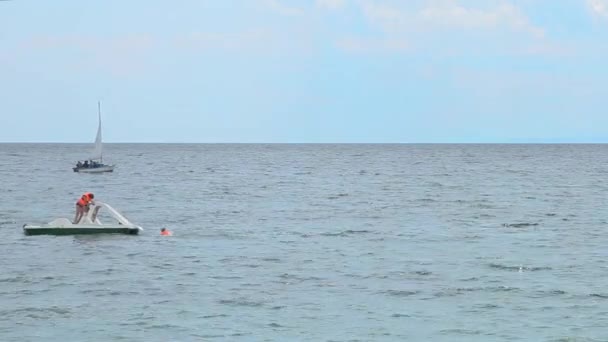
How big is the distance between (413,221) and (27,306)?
96.9 feet

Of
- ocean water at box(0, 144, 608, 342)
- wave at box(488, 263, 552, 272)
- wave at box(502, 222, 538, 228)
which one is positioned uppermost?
wave at box(502, 222, 538, 228)

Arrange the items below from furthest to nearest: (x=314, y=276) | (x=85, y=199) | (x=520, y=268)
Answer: (x=85, y=199) < (x=520, y=268) < (x=314, y=276)

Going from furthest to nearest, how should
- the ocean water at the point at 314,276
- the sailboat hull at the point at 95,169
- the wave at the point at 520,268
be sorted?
the sailboat hull at the point at 95,169 → the wave at the point at 520,268 → the ocean water at the point at 314,276

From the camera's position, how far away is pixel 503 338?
72.8 feet

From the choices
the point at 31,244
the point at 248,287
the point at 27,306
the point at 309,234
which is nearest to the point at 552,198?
the point at 309,234

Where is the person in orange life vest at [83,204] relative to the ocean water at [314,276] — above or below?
above

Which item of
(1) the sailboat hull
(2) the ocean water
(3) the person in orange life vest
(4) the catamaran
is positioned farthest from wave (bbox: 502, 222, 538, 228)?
(1) the sailboat hull

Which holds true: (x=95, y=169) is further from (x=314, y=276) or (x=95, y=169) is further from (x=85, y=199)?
(x=314, y=276)

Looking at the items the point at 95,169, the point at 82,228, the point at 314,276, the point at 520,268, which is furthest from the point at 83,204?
the point at 95,169

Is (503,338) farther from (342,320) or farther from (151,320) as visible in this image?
(151,320)

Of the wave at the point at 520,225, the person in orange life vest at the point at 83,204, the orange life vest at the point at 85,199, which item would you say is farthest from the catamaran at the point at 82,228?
the wave at the point at 520,225

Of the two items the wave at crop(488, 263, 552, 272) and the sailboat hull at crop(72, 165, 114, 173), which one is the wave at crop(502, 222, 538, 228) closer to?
the wave at crop(488, 263, 552, 272)

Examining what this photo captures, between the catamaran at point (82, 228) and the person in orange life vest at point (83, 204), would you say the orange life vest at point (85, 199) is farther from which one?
the catamaran at point (82, 228)

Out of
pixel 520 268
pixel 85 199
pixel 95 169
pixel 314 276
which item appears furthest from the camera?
pixel 95 169
